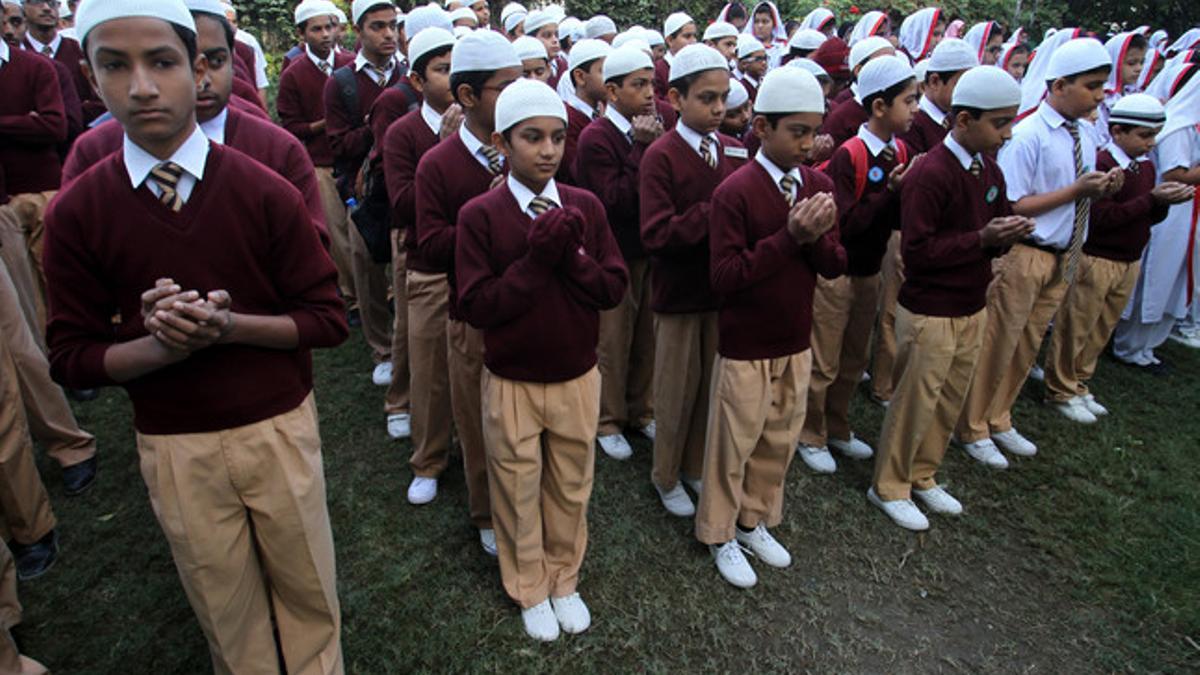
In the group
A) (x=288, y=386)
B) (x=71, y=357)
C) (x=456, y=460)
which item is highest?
(x=71, y=357)

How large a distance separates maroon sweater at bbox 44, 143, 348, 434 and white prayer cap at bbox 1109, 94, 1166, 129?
5.31 meters

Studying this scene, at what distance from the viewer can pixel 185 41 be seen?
1.91 m

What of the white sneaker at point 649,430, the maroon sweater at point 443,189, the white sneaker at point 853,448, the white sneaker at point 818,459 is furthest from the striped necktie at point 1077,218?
the maroon sweater at point 443,189

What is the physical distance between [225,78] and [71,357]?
4.16 feet

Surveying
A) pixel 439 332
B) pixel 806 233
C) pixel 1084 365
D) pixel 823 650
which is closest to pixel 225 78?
pixel 439 332

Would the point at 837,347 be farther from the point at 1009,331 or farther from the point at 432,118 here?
the point at 432,118

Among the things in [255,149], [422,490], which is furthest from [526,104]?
[422,490]

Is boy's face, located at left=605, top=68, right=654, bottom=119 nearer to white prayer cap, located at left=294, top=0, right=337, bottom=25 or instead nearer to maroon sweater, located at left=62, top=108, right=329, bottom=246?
maroon sweater, located at left=62, top=108, right=329, bottom=246

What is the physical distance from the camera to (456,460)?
4469mm

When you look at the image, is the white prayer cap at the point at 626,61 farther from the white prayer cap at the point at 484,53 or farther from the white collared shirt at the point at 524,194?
the white collared shirt at the point at 524,194

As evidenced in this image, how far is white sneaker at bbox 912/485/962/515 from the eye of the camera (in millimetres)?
4121

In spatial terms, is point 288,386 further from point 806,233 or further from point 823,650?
point 823,650

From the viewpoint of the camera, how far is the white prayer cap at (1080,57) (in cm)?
403

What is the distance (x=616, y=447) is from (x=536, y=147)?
237cm
